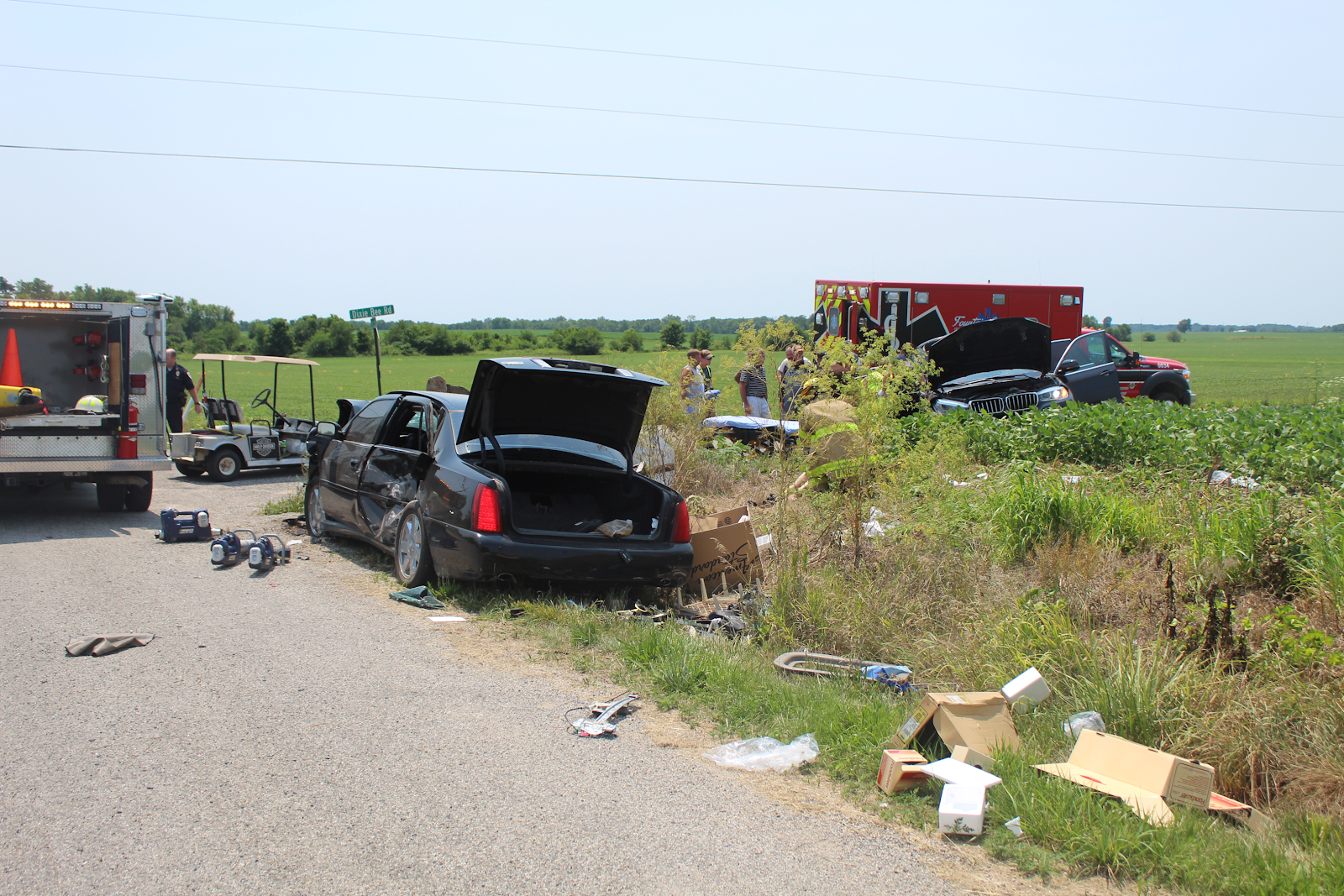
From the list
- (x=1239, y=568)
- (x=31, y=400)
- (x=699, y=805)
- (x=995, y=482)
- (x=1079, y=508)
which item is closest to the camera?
(x=699, y=805)

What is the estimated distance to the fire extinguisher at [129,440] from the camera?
34.2 ft

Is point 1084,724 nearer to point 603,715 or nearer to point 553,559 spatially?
point 603,715

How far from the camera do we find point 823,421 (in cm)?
711

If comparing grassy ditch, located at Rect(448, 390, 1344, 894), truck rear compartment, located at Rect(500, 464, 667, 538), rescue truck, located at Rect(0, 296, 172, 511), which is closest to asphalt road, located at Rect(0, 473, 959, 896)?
grassy ditch, located at Rect(448, 390, 1344, 894)

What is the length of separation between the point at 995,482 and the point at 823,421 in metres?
2.35

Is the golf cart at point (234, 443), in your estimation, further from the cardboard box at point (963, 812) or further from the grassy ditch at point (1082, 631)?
the cardboard box at point (963, 812)

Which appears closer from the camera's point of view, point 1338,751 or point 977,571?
point 1338,751

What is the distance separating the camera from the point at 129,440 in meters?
10.5

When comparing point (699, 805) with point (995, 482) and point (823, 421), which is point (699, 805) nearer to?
point (823, 421)

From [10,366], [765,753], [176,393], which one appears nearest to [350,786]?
[765,753]

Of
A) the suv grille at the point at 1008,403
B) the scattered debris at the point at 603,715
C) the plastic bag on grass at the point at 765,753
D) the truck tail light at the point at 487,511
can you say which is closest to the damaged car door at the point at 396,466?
the truck tail light at the point at 487,511

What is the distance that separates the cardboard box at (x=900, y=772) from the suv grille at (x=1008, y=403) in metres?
10.4

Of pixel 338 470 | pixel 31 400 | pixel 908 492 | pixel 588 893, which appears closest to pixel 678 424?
pixel 908 492

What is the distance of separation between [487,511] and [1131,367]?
1803 cm
